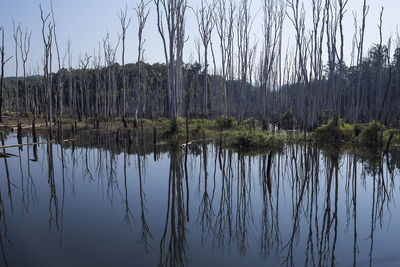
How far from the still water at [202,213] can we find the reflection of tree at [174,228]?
2 cm

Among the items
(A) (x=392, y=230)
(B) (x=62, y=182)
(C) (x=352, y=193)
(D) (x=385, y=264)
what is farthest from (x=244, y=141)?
(D) (x=385, y=264)

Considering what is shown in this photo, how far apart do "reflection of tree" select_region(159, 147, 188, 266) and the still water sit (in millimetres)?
19

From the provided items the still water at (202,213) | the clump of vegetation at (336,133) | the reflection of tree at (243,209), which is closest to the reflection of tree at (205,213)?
the still water at (202,213)

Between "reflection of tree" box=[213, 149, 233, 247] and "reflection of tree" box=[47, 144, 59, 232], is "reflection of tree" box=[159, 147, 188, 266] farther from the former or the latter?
"reflection of tree" box=[47, 144, 59, 232]

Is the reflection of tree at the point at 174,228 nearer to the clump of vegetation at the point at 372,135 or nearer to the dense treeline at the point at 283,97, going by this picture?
the dense treeline at the point at 283,97

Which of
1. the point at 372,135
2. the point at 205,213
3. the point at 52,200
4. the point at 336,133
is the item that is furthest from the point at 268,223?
the point at 372,135

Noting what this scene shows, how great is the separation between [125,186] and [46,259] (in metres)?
3.66

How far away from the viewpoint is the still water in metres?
4.06

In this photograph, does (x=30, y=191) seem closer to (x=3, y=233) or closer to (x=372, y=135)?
(x=3, y=233)

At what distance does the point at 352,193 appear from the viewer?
666 cm

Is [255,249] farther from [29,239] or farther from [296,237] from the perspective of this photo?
[29,239]

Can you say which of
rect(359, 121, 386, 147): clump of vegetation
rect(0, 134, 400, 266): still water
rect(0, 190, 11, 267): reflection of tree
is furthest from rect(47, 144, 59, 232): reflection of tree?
rect(359, 121, 386, 147): clump of vegetation

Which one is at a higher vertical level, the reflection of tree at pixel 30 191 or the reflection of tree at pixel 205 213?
the reflection of tree at pixel 30 191

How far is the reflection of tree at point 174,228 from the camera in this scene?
13.1 ft
